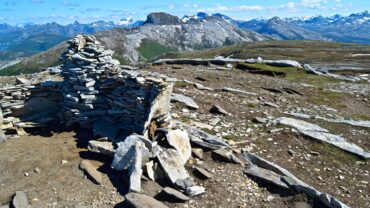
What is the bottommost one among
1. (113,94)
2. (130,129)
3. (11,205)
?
(11,205)

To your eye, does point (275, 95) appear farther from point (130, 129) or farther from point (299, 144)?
point (130, 129)

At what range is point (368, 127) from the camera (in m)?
22.8

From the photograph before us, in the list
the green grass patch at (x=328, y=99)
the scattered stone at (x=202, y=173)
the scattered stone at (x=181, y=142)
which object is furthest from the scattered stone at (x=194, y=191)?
the green grass patch at (x=328, y=99)

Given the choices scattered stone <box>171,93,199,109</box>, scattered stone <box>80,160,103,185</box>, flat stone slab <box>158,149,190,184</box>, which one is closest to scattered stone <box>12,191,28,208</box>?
scattered stone <box>80,160,103,185</box>

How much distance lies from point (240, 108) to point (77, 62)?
1040 cm

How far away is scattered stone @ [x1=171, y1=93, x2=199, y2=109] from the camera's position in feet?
76.8

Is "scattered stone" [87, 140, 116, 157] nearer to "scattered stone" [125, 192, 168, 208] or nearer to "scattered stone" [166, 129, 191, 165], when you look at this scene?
"scattered stone" [166, 129, 191, 165]

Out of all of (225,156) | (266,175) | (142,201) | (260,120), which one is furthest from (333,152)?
(142,201)

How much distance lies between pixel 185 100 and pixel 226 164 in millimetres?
8265

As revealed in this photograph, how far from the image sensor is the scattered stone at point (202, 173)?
51.2ft

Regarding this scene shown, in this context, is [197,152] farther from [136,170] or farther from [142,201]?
[142,201]

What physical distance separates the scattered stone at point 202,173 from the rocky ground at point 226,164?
190mm

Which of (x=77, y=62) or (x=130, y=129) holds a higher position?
(x=77, y=62)

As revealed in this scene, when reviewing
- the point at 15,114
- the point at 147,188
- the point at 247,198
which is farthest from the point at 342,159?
the point at 15,114
